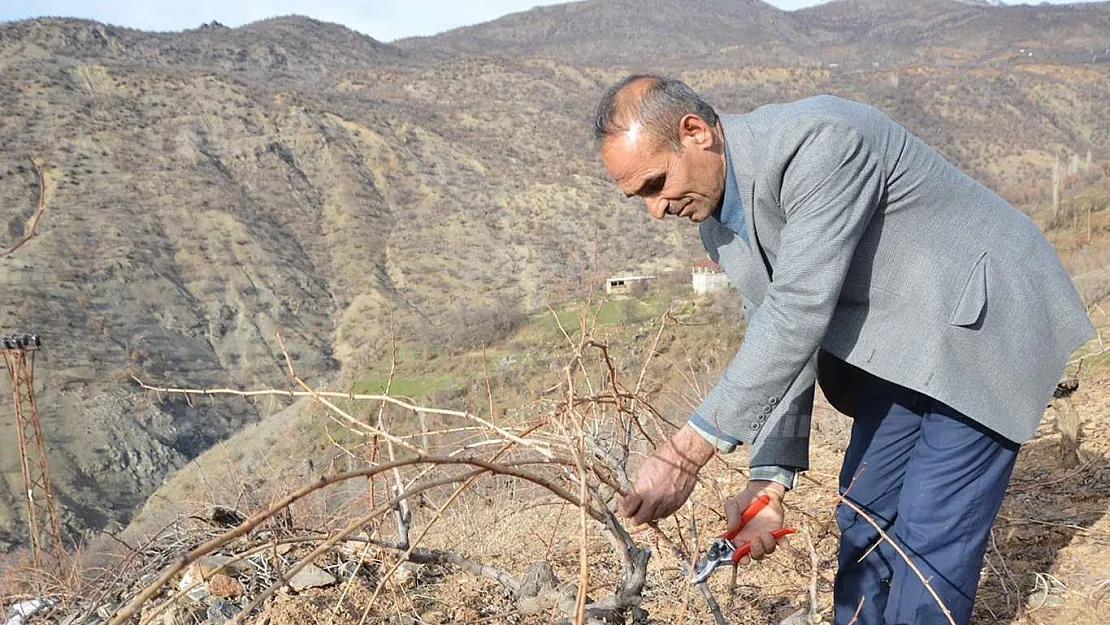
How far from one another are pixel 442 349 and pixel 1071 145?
4594 cm

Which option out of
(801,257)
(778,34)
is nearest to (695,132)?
(801,257)

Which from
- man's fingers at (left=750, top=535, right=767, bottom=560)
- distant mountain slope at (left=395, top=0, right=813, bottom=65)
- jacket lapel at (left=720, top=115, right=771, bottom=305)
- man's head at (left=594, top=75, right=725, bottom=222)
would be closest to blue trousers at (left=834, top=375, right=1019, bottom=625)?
man's fingers at (left=750, top=535, right=767, bottom=560)

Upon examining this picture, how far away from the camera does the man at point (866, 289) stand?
1.22 meters

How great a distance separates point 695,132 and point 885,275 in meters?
0.43

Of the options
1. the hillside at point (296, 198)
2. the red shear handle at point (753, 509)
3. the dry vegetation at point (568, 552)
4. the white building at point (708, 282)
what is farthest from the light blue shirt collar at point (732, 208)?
the white building at point (708, 282)

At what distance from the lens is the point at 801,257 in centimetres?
121

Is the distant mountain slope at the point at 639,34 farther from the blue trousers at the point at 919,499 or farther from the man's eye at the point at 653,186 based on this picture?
the man's eye at the point at 653,186

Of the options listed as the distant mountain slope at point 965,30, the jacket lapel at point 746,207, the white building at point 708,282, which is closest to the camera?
the jacket lapel at point 746,207

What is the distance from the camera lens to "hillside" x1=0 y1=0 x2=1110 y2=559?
27266mm

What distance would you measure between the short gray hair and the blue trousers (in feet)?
2.48

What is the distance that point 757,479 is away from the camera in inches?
61.6

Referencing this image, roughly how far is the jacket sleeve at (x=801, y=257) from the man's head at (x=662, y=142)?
0.11 metres

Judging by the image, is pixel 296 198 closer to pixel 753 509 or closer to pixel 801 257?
pixel 753 509

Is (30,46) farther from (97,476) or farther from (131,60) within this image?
(97,476)
